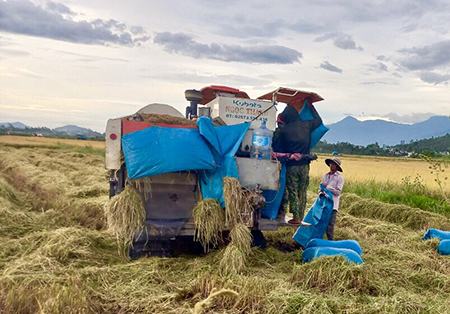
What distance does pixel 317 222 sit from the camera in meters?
7.21

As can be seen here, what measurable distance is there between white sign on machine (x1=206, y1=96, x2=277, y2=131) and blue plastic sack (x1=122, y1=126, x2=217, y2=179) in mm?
760

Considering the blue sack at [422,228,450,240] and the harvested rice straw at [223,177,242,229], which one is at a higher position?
the harvested rice straw at [223,177,242,229]

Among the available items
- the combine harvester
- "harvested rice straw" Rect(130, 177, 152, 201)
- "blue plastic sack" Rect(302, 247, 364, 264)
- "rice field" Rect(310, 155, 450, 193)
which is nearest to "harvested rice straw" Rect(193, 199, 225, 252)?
the combine harvester

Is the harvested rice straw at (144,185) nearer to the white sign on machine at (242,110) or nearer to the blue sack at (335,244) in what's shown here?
the white sign on machine at (242,110)

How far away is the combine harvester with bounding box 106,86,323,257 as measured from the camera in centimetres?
592

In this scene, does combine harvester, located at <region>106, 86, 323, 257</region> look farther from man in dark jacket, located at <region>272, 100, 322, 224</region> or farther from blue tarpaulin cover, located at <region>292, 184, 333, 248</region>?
blue tarpaulin cover, located at <region>292, 184, 333, 248</region>

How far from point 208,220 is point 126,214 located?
1.01 meters

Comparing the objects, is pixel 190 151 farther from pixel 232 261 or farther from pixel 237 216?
pixel 232 261

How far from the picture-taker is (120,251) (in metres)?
6.31

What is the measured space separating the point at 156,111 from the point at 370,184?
36.1ft

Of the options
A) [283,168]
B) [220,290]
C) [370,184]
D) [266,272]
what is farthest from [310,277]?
[370,184]

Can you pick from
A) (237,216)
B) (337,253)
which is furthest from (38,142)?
(337,253)

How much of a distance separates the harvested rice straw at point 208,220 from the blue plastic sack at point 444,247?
3.75 meters

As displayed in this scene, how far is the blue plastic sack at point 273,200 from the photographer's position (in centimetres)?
675
